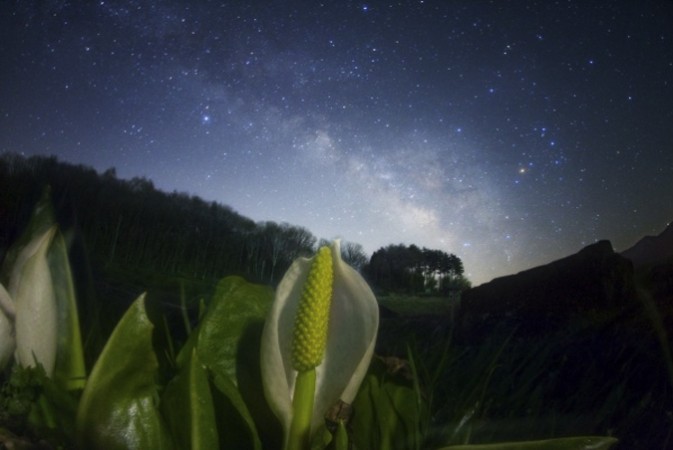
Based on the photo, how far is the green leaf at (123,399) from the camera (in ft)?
0.91

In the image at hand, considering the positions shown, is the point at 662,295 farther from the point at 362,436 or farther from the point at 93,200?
the point at 93,200

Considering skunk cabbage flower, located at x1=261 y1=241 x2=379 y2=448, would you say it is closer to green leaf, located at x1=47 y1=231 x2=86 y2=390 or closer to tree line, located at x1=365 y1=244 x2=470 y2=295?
green leaf, located at x1=47 y1=231 x2=86 y2=390

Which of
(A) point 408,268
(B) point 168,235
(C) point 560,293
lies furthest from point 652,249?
(B) point 168,235

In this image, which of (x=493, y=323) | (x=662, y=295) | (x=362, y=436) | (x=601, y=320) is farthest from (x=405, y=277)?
(x=362, y=436)

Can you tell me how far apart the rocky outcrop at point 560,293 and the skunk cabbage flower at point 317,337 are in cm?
86

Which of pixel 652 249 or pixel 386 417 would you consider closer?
pixel 386 417

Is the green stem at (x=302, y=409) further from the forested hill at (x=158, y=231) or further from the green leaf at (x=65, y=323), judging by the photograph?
the forested hill at (x=158, y=231)

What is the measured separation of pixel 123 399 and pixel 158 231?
1024mm

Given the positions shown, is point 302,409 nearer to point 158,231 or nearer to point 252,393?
point 252,393

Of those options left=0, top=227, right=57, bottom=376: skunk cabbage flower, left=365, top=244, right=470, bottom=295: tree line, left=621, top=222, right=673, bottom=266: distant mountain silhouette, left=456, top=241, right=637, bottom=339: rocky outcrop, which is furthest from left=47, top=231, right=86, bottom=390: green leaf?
left=621, top=222, right=673, bottom=266: distant mountain silhouette

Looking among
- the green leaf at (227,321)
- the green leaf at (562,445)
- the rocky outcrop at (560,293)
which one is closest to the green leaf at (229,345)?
the green leaf at (227,321)

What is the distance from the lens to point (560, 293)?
1153mm

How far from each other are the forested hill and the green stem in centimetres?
45

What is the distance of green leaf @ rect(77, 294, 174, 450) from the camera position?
28 cm
